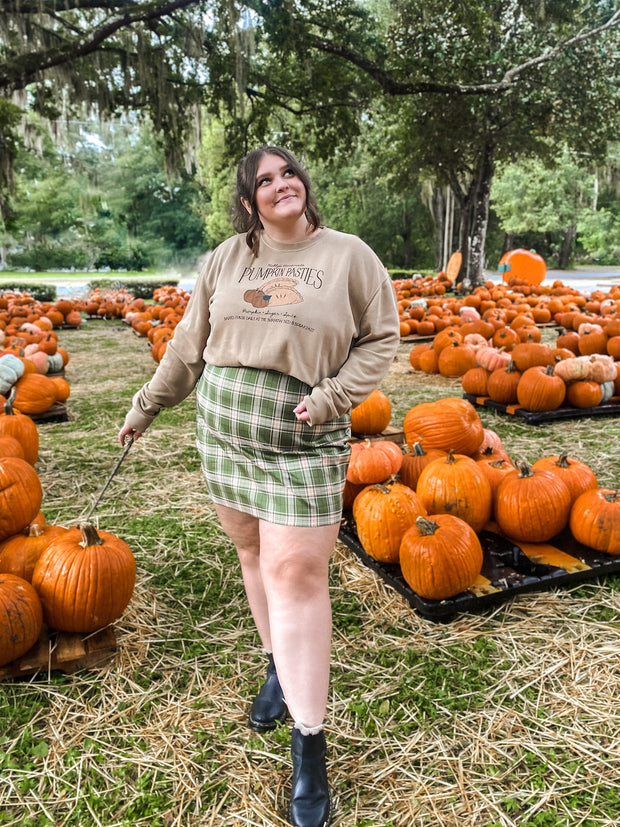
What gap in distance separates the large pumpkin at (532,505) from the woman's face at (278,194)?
1.89 meters

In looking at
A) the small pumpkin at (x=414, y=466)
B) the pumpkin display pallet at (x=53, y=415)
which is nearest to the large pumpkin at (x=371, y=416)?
the small pumpkin at (x=414, y=466)

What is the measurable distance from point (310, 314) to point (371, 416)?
9.20 ft

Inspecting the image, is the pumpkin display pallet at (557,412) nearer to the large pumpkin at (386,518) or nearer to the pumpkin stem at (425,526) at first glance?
the large pumpkin at (386,518)

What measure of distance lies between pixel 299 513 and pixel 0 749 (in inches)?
53.1

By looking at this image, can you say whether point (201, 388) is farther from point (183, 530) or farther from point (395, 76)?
point (395, 76)

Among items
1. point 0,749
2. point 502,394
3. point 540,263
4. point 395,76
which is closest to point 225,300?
A: point 0,749

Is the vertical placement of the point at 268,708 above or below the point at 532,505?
below

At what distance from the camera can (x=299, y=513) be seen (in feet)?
5.61

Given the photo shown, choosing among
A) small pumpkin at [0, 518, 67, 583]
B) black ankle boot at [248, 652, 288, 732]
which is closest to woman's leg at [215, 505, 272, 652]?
black ankle boot at [248, 652, 288, 732]

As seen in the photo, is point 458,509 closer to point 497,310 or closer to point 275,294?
point 275,294

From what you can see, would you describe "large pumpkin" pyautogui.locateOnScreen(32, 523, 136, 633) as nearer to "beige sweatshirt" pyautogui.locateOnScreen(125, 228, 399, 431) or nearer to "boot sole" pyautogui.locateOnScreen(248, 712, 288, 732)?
"boot sole" pyautogui.locateOnScreen(248, 712, 288, 732)

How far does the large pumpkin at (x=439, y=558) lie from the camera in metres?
2.60

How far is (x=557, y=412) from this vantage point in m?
5.60

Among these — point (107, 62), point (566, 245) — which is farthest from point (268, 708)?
point (566, 245)
